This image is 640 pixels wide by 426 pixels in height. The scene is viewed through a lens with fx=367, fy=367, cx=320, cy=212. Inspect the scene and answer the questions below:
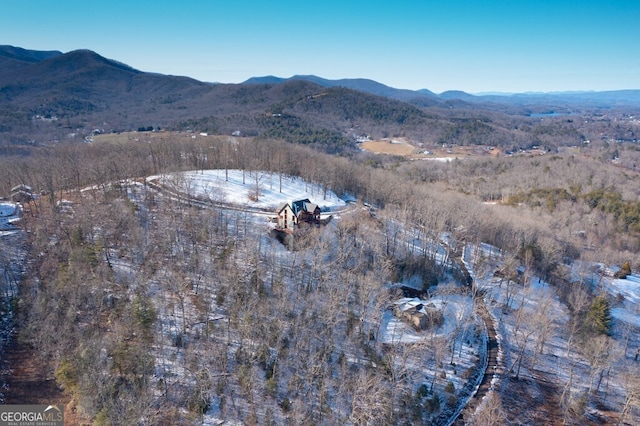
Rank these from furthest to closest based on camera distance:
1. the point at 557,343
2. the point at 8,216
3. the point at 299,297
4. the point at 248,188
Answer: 1. the point at 248,188
2. the point at 8,216
3. the point at 557,343
4. the point at 299,297

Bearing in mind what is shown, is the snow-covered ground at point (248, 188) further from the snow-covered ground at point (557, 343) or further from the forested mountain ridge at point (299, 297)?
the snow-covered ground at point (557, 343)

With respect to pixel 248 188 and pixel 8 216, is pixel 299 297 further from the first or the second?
pixel 8 216

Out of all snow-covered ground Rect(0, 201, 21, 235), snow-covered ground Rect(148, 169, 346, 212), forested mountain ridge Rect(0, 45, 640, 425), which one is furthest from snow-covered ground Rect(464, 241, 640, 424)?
snow-covered ground Rect(0, 201, 21, 235)

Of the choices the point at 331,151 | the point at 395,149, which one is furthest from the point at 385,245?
the point at 395,149

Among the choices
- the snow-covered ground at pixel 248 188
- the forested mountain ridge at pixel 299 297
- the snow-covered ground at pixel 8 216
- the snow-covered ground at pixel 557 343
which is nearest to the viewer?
the forested mountain ridge at pixel 299 297

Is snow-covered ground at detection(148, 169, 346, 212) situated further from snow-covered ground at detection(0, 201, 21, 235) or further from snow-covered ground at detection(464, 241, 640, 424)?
snow-covered ground at detection(464, 241, 640, 424)

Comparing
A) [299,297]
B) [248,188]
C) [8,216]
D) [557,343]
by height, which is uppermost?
[248,188]

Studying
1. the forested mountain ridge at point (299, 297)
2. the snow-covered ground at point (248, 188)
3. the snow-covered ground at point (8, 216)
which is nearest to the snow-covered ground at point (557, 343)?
the forested mountain ridge at point (299, 297)

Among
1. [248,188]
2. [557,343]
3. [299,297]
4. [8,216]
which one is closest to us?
[299,297]

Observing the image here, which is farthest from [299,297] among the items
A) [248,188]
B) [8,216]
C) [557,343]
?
[8,216]

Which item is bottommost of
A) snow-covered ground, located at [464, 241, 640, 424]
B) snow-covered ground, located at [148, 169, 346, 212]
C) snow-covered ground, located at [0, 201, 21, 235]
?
snow-covered ground, located at [464, 241, 640, 424]

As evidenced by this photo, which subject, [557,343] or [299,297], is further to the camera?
[557,343]

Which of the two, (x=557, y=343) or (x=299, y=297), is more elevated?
(x=299, y=297)
